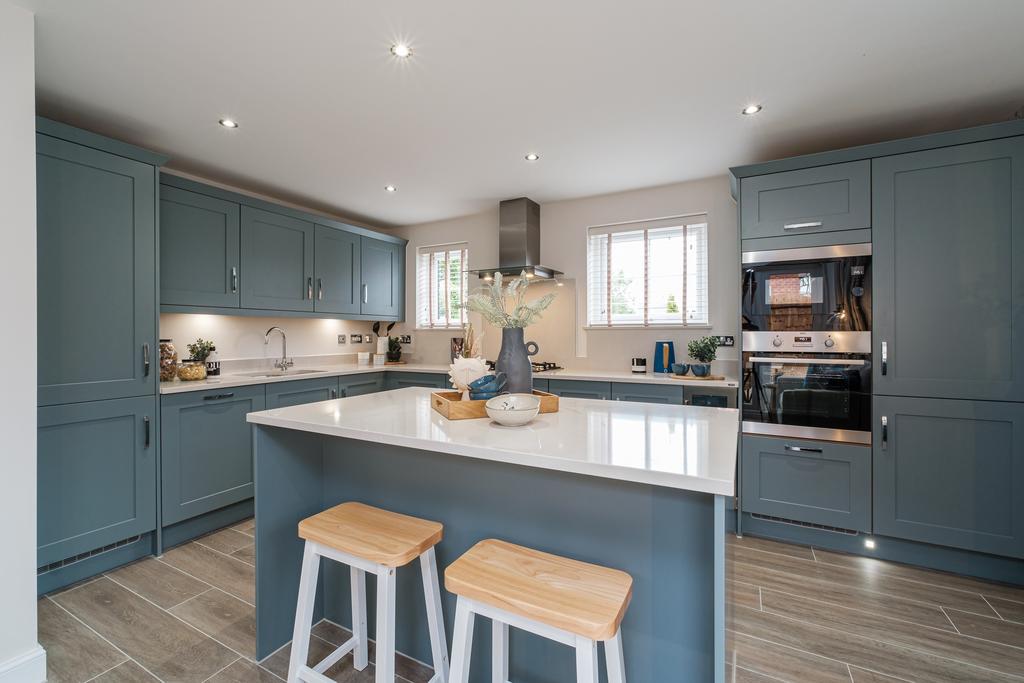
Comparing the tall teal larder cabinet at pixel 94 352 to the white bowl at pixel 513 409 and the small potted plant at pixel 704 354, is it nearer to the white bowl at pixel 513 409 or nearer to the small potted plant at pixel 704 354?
the white bowl at pixel 513 409

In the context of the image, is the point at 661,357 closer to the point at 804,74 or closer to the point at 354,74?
the point at 804,74

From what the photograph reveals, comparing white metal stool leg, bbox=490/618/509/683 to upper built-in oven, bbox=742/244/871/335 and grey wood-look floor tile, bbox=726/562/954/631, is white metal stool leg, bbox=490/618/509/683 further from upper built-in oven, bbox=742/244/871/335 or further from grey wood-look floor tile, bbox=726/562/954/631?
upper built-in oven, bbox=742/244/871/335

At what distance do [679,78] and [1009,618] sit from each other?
9.34 ft

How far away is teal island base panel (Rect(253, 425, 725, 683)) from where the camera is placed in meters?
1.24

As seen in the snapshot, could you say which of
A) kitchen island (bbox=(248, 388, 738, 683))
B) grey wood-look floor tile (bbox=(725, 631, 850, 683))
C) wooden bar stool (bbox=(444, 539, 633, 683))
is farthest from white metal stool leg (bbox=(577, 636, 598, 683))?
grey wood-look floor tile (bbox=(725, 631, 850, 683))

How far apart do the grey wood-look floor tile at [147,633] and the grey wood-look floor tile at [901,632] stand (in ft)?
7.81

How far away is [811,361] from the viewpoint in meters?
2.66

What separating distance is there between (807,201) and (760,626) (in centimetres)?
227

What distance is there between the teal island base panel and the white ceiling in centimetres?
163

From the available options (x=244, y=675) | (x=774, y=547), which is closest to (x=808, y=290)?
(x=774, y=547)

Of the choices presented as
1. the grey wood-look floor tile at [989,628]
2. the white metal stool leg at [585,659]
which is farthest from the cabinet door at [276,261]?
the grey wood-look floor tile at [989,628]

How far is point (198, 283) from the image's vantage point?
3.04 metres

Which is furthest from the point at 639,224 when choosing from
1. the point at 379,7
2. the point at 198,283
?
the point at 198,283

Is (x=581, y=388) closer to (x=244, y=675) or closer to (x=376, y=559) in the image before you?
(x=376, y=559)
